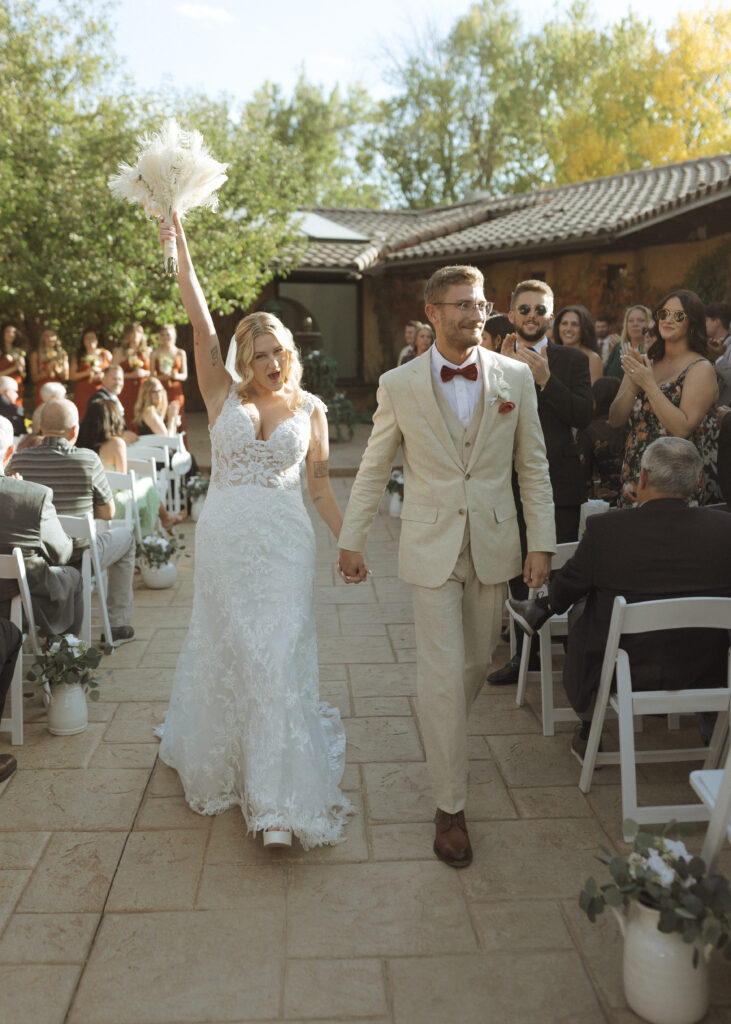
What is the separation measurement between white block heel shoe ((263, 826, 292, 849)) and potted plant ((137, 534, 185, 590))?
11.9 ft

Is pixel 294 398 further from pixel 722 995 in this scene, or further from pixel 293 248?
pixel 293 248

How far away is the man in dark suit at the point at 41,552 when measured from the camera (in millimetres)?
4316

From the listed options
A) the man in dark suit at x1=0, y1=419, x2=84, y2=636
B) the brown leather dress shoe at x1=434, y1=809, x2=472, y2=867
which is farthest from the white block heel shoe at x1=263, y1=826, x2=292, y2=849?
the man in dark suit at x1=0, y1=419, x2=84, y2=636

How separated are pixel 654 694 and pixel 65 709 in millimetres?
2519

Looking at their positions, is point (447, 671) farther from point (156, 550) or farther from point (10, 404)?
point (10, 404)

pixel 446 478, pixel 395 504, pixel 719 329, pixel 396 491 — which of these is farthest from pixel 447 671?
pixel 395 504

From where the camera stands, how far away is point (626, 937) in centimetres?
243

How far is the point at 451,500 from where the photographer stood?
3.15 m

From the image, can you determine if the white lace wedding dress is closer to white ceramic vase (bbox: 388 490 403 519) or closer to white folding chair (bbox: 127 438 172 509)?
white folding chair (bbox: 127 438 172 509)

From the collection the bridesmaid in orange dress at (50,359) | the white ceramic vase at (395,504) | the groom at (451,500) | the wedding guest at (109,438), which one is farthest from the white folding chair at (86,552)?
the bridesmaid in orange dress at (50,359)

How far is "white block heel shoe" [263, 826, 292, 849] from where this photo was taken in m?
3.11

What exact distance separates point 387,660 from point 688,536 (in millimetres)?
2273

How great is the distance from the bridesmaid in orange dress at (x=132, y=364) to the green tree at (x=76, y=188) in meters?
2.91

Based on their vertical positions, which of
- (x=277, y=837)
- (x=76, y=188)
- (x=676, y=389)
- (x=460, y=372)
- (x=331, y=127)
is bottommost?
(x=277, y=837)
